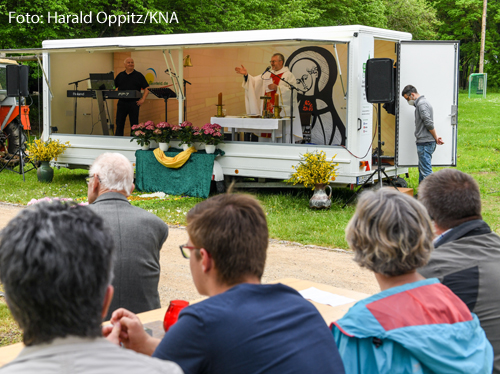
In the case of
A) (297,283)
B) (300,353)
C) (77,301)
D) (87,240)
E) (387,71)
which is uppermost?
(387,71)

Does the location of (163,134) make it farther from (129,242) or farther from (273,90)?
(129,242)

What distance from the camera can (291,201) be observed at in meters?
8.88

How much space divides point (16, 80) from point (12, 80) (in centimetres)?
7

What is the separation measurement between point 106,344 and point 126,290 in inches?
67.5

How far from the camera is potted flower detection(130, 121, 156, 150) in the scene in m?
9.94

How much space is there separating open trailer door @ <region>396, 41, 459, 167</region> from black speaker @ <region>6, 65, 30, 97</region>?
22.4ft

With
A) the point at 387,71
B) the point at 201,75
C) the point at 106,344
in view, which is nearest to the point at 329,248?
the point at 387,71

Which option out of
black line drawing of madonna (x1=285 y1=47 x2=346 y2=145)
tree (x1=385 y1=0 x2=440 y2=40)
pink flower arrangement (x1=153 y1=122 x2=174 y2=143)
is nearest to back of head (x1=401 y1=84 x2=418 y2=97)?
black line drawing of madonna (x1=285 y1=47 x2=346 y2=145)

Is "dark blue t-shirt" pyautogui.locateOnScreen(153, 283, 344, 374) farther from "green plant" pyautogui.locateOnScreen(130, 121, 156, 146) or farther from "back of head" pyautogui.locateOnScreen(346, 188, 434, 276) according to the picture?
"green plant" pyautogui.locateOnScreen(130, 121, 156, 146)

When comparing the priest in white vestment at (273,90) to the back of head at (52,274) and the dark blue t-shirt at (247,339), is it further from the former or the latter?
the back of head at (52,274)

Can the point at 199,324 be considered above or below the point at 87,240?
below

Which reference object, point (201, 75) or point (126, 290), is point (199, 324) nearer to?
point (126, 290)

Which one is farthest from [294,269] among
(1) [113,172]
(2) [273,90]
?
(2) [273,90]

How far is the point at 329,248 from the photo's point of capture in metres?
6.43
